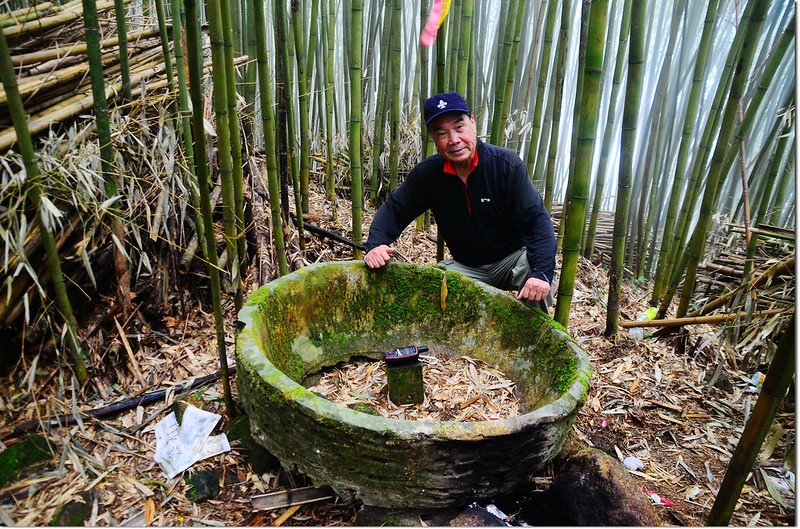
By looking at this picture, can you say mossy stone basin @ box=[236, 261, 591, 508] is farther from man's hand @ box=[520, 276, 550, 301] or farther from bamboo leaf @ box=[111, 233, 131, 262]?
bamboo leaf @ box=[111, 233, 131, 262]

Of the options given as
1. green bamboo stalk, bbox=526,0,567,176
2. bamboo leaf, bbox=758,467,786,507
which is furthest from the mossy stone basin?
green bamboo stalk, bbox=526,0,567,176

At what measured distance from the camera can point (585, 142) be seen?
2.00 meters

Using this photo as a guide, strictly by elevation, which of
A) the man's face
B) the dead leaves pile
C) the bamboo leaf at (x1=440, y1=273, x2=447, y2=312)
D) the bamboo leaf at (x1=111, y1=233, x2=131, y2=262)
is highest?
the man's face

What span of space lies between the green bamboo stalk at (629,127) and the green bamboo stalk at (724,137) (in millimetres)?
411

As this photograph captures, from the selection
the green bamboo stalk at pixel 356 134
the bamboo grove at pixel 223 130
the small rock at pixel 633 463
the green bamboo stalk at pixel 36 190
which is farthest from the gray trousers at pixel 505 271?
the green bamboo stalk at pixel 36 190

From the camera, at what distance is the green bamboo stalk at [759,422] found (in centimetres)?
126

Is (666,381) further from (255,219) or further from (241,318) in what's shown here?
(255,219)

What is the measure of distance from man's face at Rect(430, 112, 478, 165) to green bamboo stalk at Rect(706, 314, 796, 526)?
157 centimetres

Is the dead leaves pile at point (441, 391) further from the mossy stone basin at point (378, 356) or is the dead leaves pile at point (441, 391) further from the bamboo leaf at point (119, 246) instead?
the bamboo leaf at point (119, 246)

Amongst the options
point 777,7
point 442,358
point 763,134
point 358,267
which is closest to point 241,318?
point 358,267

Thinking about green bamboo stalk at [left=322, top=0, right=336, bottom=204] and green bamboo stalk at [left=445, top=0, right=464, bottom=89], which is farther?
green bamboo stalk at [left=322, top=0, right=336, bottom=204]

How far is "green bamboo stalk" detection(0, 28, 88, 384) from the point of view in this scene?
4.35ft

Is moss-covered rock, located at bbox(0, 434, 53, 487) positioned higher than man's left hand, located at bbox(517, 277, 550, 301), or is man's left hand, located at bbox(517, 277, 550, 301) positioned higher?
man's left hand, located at bbox(517, 277, 550, 301)

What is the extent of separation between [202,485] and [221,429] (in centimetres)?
27
